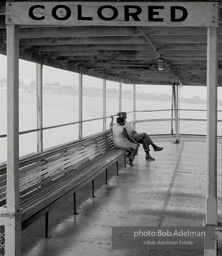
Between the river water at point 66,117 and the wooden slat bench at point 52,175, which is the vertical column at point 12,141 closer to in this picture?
the wooden slat bench at point 52,175

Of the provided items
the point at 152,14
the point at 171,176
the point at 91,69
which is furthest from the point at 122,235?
the point at 91,69

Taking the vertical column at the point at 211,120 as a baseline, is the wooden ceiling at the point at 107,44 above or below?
above

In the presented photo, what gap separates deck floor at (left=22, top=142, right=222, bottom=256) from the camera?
428cm

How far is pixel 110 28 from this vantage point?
540 cm

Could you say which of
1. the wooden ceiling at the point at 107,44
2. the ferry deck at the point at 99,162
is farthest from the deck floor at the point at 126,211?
the wooden ceiling at the point at 107,44

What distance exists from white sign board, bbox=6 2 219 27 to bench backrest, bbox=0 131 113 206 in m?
1.82

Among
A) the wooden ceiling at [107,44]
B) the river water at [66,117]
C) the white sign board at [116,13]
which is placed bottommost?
the river water at [66,117]

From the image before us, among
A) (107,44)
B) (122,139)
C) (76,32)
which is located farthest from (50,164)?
(122,139)

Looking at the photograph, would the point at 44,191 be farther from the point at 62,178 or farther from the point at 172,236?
the point at 172,236

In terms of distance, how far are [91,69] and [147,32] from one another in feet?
18.3

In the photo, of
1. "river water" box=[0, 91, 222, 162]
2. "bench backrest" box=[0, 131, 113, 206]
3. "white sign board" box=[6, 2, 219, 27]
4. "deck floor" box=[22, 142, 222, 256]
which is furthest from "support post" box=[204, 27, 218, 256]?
"river water" box=[0, 91, 222, 162]

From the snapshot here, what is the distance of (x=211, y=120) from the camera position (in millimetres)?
3508

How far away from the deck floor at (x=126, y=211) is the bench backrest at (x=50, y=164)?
52 centimetres

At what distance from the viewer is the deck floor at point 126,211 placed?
14.0 feet
